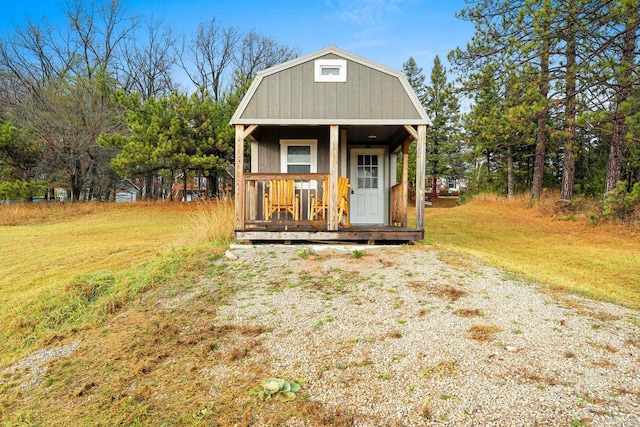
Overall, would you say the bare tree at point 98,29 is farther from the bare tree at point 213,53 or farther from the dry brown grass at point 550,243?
the dry brown grass at point 550,243

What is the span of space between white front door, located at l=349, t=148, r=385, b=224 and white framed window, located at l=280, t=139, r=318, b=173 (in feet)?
3.63

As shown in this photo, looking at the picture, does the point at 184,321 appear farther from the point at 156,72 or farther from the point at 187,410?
the point at 156,72

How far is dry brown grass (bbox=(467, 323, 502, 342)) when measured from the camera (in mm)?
3115

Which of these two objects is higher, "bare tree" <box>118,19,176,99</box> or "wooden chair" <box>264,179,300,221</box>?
"bare tree" <box>118,19,176,99</box>

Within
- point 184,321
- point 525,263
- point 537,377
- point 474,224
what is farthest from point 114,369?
point 474,224

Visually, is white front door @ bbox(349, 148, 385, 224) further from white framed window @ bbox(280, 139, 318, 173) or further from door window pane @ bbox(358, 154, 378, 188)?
white framed window @ bbox(280, 139, 318, 173)

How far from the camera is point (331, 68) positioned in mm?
7340

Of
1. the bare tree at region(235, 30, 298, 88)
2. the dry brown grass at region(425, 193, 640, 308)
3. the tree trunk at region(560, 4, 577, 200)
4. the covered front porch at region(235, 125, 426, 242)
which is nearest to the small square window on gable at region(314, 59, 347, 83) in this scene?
the covered front porch at region(235, 125, 426, 242)

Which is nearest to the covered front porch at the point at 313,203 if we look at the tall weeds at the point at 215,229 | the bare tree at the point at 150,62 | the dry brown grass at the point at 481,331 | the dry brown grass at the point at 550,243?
the tall weeds at the point at 215,229

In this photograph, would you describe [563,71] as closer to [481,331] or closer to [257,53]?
[481,331]

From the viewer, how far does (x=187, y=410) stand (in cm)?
235

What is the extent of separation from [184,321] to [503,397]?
2.98 metres

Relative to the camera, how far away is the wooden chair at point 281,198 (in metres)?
7.29

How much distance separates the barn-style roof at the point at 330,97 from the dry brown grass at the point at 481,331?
469cm
